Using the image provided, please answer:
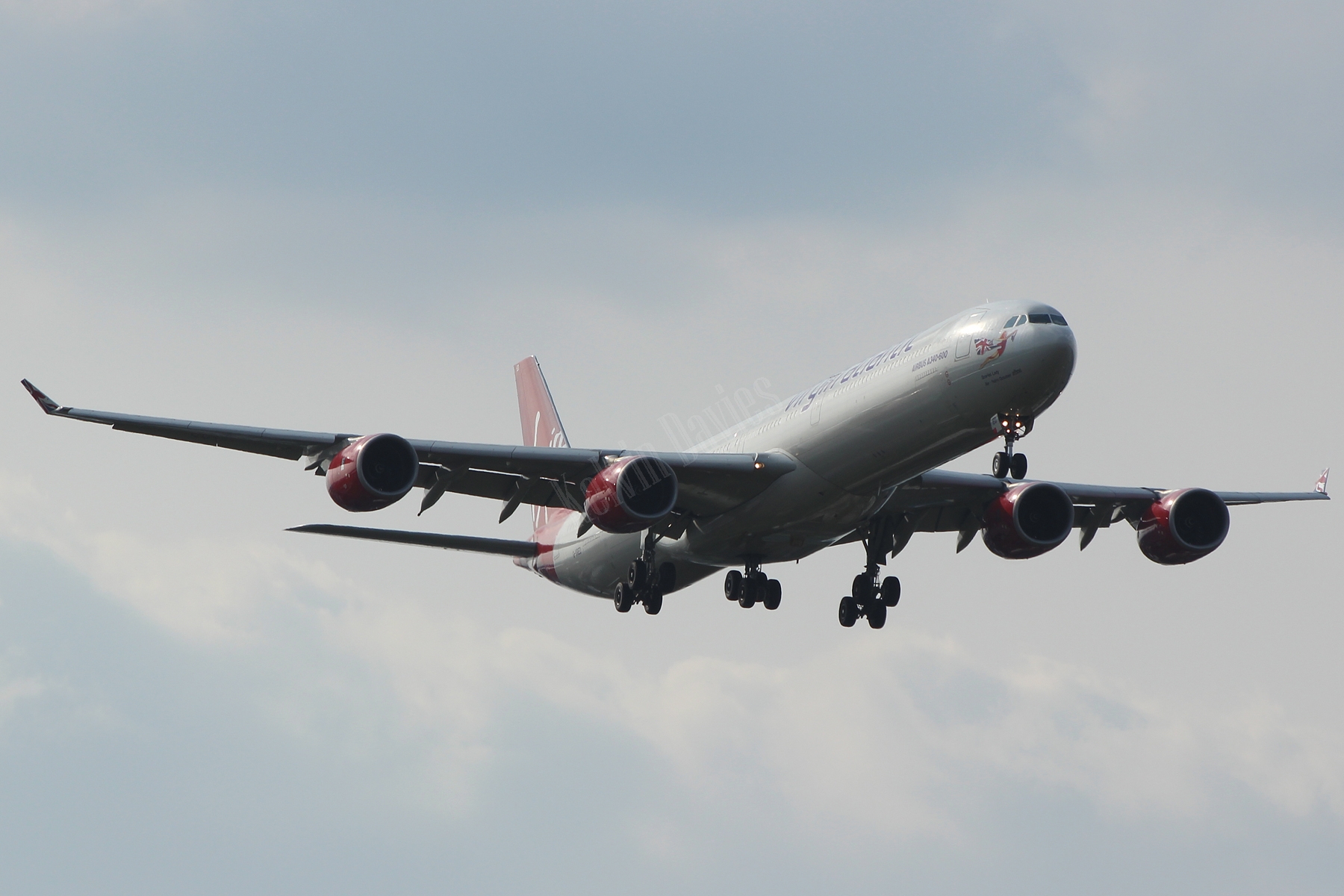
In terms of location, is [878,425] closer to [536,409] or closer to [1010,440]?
[1010,440]

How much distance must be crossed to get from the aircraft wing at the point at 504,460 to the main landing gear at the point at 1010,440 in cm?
518

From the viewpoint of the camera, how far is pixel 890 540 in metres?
41.0

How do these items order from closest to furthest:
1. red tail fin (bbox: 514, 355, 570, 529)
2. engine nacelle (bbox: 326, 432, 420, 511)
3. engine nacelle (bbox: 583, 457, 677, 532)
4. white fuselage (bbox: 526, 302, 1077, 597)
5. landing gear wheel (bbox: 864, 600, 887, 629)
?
white fuselage (bbox: 526, 302, 1077, 597)
engine nacelle (bbox: 326, 432, 420, 511)
engine nacelle (bbox: 583, 457, 677, 532)
landing gear wheel (bbox: 864, 600, 887, 629)
red tail fin (bbox: 514, 355, 570, 529)

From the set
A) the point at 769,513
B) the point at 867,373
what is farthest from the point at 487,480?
the point at 867,373

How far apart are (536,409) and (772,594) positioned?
16.1m

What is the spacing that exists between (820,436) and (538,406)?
20786 millimetres

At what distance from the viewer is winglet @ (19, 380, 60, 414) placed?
3155 centimetres

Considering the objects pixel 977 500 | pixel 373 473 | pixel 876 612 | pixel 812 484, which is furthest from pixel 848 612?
pixel 373 473

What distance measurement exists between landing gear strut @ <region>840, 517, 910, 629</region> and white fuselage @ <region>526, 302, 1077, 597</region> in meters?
2.55

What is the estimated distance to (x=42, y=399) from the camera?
32188 millimetres

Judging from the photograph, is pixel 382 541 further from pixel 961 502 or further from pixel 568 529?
pixel 961 502

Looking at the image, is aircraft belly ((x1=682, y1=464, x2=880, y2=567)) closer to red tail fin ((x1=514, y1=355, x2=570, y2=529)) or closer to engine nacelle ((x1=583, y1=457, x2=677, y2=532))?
engine nacelle ((x1=583, y1=457, x2=677, y2=532))

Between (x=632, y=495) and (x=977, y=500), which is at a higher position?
(x=977, y=500)

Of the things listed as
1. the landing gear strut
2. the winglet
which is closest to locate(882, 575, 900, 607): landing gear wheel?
the landing gear strut
